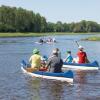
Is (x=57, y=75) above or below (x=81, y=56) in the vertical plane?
below

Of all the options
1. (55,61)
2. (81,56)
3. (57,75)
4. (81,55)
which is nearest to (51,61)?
(55,61)

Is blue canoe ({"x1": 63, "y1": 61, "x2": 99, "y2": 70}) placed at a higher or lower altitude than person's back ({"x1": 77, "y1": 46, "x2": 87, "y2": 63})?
lower

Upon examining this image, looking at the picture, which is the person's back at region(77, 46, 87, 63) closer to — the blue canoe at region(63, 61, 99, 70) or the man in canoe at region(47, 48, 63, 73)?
the blue canoe at region(63, 61, 99, 70)

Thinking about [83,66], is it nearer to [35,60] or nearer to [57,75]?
[35,60]

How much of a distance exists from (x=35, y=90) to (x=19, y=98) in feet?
7.89

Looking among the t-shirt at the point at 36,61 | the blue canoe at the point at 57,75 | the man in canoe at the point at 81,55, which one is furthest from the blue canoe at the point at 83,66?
the blue canoe at the point at 57,75

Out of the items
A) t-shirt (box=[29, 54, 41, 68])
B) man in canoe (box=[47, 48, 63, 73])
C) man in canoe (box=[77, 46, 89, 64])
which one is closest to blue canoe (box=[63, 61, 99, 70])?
man in canoe (box=[77, 46, 89, 64])

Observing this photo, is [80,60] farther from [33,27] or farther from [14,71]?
[33,27]

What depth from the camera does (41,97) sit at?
68.3 feet

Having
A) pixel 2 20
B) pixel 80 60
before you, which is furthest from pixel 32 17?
pixel 80 60

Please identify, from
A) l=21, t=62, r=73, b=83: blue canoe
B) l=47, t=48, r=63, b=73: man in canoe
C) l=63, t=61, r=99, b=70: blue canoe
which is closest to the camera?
l=21, t=62, r=73, b=83: blue canoe

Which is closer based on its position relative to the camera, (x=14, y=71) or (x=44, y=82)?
(x=44, y=82)

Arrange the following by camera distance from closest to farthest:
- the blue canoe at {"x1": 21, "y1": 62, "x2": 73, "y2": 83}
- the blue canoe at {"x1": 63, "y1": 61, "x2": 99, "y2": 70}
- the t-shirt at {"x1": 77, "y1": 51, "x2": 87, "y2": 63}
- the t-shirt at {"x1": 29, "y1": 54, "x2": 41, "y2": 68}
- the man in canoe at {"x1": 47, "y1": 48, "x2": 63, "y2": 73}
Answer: the blue canoe at {"x1": 21, "y1": 62, "x2": 73, "y2": 83}, the man in canoe at {"x1": 47, "y1": 48, "x2": 63, "y2": 73}, the t-shirt at {"x1": 29, "y1": 54, "x2": 41, "y2": 68}, the blue canoe at {"x1": 63, "y1": 61, "x2": 99, "y2": 70}, the t-shirt at {"x1": 77, "y1": 51, "x2": 87, "y2": 63}

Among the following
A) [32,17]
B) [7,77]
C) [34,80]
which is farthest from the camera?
[32,17]
